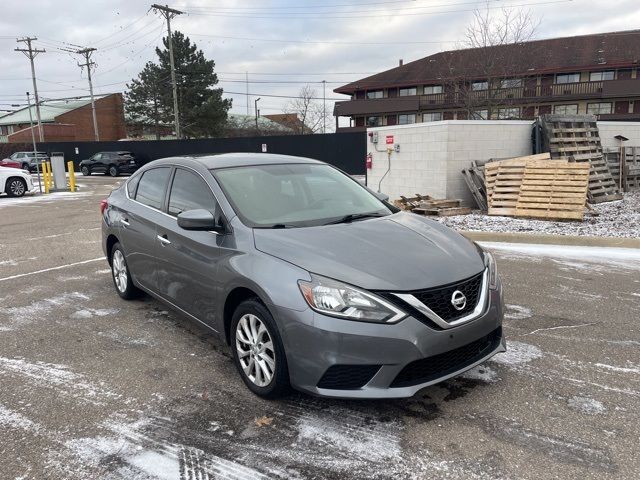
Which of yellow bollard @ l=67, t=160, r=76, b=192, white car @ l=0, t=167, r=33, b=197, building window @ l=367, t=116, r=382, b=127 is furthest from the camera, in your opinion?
building window @ l=367, t=116, r=382, b=127

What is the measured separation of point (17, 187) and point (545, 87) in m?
37.6

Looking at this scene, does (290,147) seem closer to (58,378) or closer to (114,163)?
(114,163)

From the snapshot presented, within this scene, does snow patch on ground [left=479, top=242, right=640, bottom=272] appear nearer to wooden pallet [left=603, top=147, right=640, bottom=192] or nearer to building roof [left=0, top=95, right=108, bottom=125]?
wooden pallet [left=603, top=147, right=640, bottom=192]

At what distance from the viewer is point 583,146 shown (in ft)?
41.5

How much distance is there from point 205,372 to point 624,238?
7.09 m

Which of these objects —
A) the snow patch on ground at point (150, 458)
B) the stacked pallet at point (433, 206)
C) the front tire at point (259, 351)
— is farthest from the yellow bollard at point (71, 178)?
the snow patch on ground at point (150, 458)

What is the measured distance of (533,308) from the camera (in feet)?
16.7

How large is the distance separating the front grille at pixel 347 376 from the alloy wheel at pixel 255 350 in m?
0.42

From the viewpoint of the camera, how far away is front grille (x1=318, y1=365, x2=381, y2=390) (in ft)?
9.33

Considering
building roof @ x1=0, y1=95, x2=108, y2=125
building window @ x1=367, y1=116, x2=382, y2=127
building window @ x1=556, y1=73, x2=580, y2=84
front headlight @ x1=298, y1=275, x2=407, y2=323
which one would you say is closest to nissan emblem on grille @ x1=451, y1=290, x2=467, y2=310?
front headlight @ x1=298, y1=275, x2=407, y2=323

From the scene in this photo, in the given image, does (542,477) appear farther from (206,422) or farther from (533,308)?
(533,308)

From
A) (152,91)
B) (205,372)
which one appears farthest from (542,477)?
(152,91)

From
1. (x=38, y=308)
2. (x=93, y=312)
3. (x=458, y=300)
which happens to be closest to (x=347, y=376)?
(x=458, y=300)

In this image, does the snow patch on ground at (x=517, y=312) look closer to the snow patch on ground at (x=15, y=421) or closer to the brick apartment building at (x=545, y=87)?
the snow patch on ground at (x=15, y=421)
